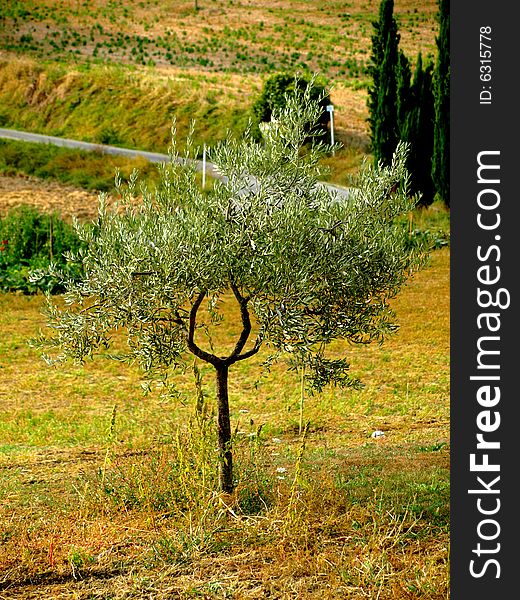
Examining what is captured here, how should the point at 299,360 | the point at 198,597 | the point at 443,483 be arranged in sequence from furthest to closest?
the point at 443,483 < the point at 299,360 < the point at 198,597

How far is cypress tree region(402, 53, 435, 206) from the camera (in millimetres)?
21922

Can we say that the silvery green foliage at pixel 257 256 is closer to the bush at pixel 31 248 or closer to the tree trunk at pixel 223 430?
the tree trunk at pixel 223 430

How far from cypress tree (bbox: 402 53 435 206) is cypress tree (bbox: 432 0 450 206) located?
0.75 metres

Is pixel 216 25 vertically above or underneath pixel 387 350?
above

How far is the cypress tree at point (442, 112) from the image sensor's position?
67.9 ft

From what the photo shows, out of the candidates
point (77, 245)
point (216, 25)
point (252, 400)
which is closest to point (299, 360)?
point (252, 400)

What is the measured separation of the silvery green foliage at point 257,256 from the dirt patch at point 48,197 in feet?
50.9

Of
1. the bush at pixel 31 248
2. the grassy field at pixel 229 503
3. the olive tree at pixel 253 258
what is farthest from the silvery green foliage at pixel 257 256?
the bush at pixel 31 248

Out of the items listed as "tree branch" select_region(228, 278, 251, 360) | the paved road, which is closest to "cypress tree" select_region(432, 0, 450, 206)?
the paved road

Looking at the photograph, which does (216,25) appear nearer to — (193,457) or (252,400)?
(252,400)

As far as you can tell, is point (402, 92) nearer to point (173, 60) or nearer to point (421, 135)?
point (421, 135)

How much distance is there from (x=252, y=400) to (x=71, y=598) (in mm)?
5298

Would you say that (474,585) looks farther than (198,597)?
No

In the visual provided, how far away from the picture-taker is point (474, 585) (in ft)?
12.3
